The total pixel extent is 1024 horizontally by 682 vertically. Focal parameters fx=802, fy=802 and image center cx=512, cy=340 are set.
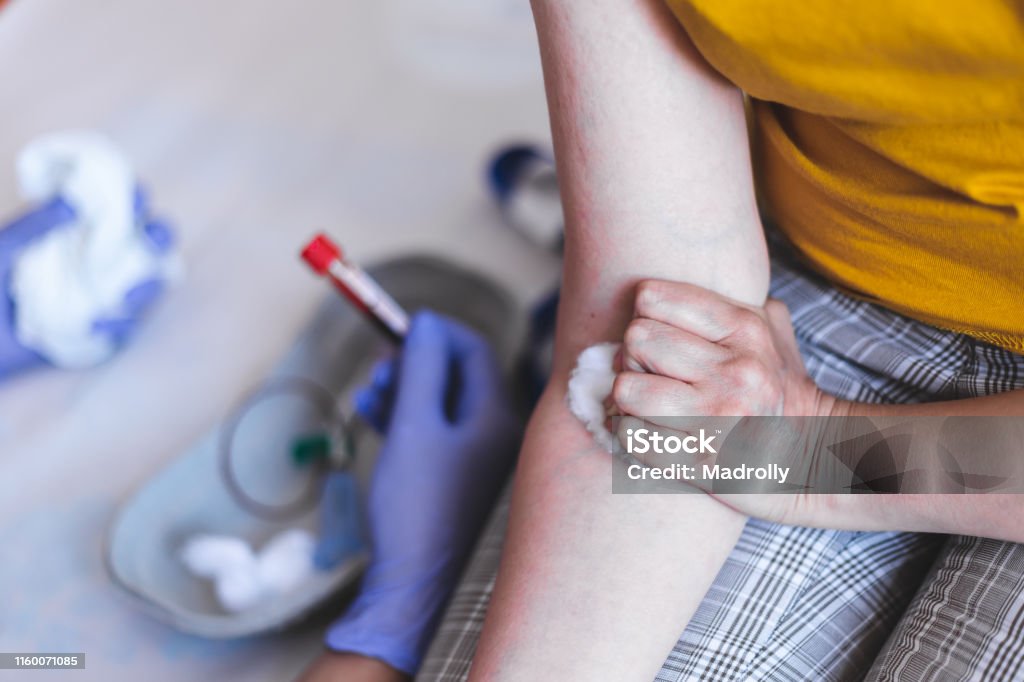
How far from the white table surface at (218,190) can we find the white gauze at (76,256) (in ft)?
0.26

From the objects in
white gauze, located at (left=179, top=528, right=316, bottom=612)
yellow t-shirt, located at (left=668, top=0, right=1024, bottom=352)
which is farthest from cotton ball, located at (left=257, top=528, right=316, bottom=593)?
yellow t-shirt, located at (left=668, top=0, right=1024, bottom=352)

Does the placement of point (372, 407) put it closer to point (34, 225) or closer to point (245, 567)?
point (245, 567)

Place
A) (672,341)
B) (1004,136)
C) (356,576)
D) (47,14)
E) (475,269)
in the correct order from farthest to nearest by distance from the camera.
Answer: (47,14) < (475,269) < (356,576) < (672,341) < (1004,136)

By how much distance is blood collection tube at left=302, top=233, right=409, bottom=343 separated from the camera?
33.2 inches

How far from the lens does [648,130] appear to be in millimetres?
572

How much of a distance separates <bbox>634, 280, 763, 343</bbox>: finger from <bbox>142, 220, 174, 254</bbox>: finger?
2.28 feet

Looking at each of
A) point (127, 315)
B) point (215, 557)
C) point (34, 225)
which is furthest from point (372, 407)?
point (34, 225)

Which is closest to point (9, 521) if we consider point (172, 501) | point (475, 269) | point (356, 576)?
point (172, 501)

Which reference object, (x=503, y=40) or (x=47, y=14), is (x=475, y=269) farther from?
(x=47, y=14)

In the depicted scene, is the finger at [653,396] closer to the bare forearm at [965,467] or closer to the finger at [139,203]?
the bare forearm at [965,467]

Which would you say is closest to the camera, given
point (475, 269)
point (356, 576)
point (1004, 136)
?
point (1004, 136)

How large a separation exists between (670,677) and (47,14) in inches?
53.2

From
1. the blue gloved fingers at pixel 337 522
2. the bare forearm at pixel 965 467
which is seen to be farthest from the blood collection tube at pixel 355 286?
the bare forearm at pixel 965 467

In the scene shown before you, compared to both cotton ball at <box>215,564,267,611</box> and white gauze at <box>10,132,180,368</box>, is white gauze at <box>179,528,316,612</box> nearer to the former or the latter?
cotton ball at <box>215,564,267,611</box>
